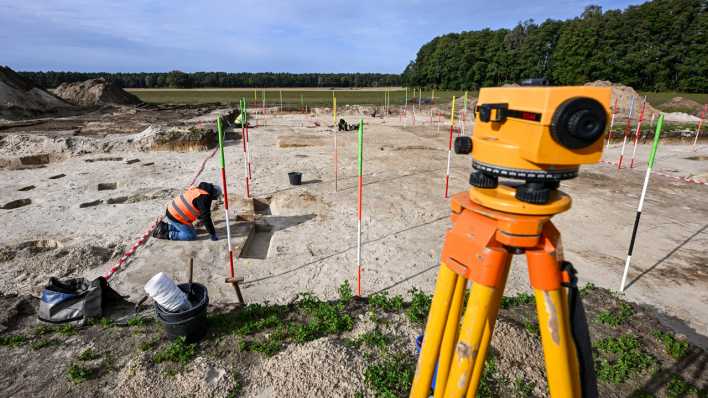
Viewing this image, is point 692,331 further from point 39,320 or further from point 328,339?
point 39,320

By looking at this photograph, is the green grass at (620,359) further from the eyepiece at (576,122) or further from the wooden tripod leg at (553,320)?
the eyepiece at (576,122)

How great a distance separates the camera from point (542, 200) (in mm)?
1206

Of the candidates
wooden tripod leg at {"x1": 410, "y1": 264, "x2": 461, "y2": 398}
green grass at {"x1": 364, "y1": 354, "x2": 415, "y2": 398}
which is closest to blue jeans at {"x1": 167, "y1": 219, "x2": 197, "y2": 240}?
green grass at {"x1": 364, "y1": 354, "x2": 415, "y2": 398}

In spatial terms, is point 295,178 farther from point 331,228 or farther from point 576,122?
point 576,122

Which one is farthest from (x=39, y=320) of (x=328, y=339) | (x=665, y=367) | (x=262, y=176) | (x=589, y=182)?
(x=589, y=182)

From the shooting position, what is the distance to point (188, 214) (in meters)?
6.25

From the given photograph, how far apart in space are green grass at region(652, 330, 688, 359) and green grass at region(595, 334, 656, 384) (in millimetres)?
249

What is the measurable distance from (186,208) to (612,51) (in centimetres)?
5999

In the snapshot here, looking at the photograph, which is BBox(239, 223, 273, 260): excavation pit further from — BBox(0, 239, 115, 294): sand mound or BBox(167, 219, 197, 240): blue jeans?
BBox(0, 239, 115, 294): sand mound

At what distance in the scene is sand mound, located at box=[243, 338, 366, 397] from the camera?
2.94m

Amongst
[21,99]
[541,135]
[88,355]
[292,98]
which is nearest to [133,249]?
[88,355]

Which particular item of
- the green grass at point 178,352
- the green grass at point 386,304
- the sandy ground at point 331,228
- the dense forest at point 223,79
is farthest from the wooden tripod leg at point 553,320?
the dense forest at point 223,79

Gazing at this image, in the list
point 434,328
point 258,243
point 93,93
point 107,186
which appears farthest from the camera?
Answer: point 93,93

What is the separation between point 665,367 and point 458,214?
3500 mm
